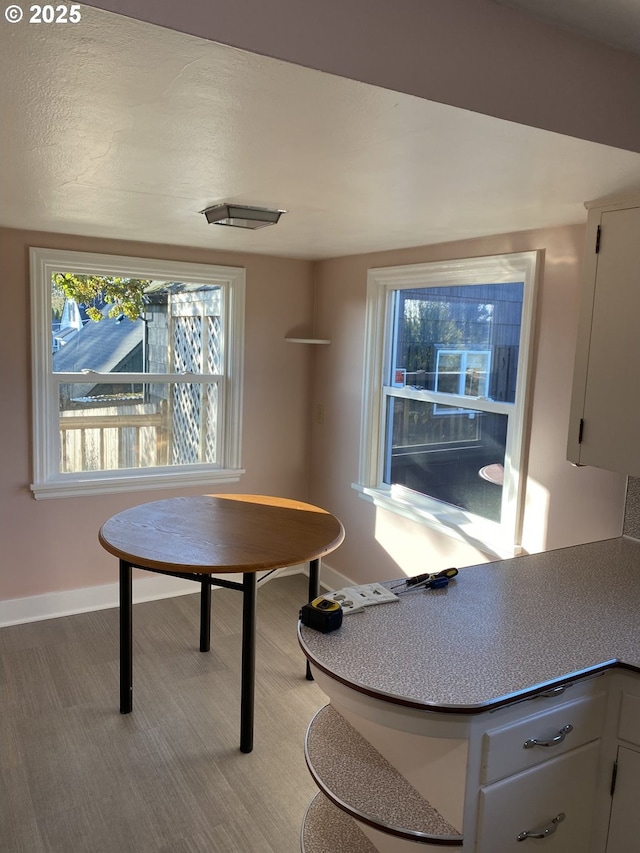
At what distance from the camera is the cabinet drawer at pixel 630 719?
173cm

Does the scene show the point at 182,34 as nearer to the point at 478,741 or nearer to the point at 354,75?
the point at 354,75

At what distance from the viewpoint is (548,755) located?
1.65m

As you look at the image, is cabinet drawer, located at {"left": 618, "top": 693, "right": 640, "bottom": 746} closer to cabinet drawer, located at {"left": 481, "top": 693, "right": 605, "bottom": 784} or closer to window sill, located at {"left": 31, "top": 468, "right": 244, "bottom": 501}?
cabinet drawer, located at {"left": 481, "top": 693, "right": 605, "bottom": 784}

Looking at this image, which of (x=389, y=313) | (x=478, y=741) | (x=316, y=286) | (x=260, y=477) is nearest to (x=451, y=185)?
(x=478, y=741)

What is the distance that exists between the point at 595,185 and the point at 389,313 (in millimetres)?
1950

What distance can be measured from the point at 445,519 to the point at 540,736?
185 centimetres

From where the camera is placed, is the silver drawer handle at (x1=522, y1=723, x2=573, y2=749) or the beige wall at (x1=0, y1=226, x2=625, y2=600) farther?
the beige wall at (x1=0, y1=226, x2=625, y2=600)

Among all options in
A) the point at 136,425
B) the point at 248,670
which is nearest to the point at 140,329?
the point at 136,425

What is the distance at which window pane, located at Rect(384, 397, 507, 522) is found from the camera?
10.6 feet

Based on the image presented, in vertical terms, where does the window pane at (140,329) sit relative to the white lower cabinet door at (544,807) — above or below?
above

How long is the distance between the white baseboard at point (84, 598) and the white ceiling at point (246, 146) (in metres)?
2.16

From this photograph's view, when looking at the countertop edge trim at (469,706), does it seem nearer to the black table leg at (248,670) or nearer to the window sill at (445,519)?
the black table leg at (248,670)

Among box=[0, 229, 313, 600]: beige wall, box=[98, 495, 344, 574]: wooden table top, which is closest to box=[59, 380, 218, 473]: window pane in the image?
box=[0, 229, 313, 600]: beige wall

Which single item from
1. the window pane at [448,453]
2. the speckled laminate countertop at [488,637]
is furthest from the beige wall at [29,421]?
the speckled laminate countertop at [488,637]
